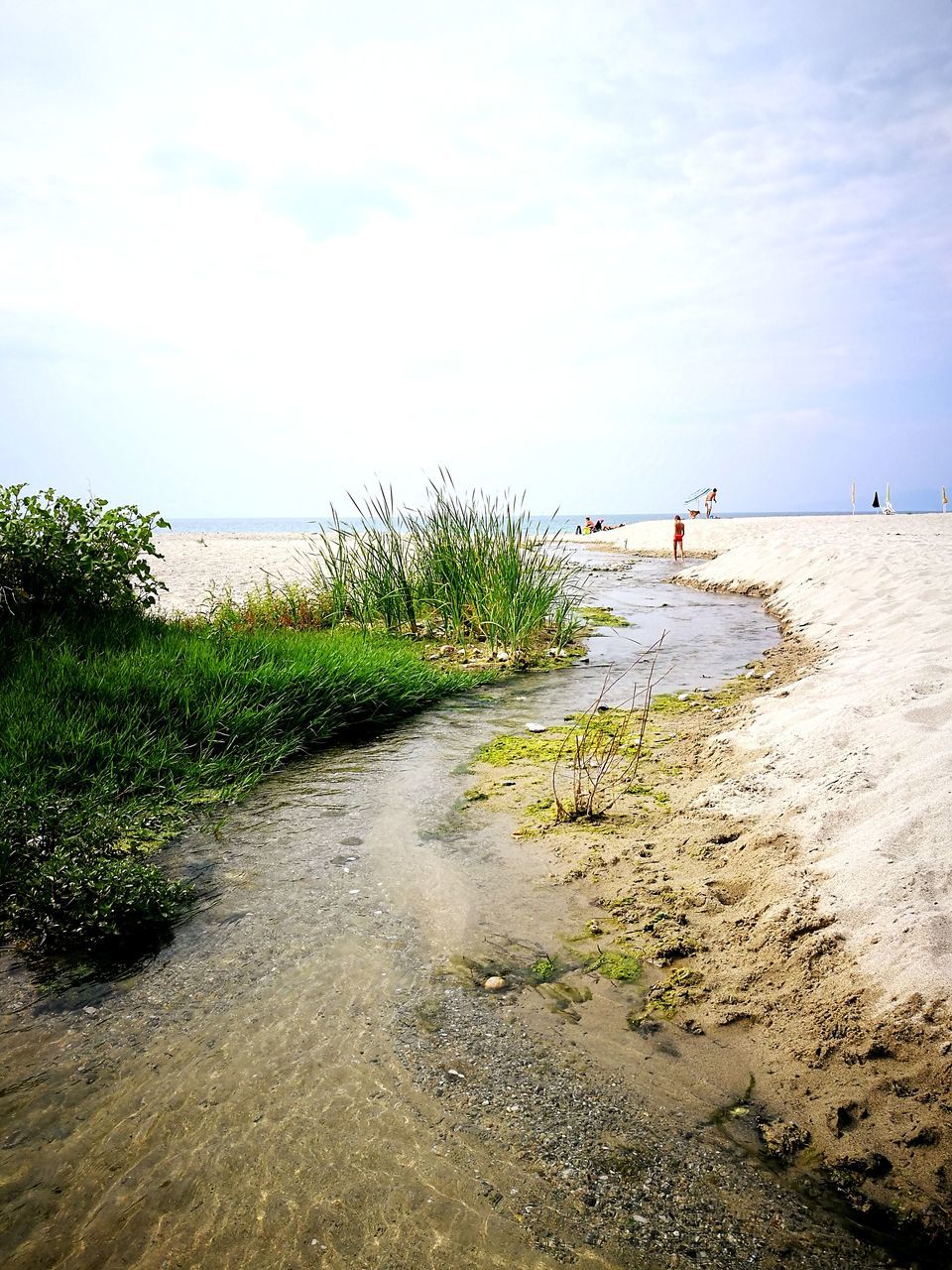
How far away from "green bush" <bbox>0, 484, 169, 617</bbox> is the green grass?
316 millimetres

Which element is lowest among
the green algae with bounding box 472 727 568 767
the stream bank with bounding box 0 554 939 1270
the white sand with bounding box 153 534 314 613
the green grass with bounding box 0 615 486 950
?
the stream bank with bounding box 0 554 939 1270

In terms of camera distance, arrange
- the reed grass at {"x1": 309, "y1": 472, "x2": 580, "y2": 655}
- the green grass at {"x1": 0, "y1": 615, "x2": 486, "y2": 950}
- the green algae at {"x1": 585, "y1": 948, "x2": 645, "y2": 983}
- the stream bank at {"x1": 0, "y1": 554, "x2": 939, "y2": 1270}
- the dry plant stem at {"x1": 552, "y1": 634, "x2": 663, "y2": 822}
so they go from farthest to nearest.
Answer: the reed grass at {"x1": 309, "y1": 472, "x2": 580, "y2": 655} → the dry plant stem at {"x1": 552, "y1": 634, "x2": 663, "y2": 822} → the green grass at {"x1": 0, "y1": 615, "x2": 486, "y2": 950} → the green algae at {"x1": 585, "y1": 948, "x2": 645, "y2": 983} → the stream bank at {"x1": 0, "y1": 554, "x2": 939, "y2": 1270}

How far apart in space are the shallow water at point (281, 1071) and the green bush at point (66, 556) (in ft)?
10.8

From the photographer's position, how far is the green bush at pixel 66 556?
233 inches

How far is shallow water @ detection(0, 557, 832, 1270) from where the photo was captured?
1.66 metres

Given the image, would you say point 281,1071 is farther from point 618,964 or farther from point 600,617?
point 600,617

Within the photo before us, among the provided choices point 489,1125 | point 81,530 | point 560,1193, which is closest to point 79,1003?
point 489,1125

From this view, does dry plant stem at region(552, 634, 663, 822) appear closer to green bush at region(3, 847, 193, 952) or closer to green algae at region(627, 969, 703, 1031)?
green algae at region(627, 969, 703, 1031)

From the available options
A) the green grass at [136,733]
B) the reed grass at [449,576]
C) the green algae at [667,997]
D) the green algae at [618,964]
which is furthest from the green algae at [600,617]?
the green algae at [667,997]

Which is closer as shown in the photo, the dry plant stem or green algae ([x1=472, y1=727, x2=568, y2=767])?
the dry plant stem

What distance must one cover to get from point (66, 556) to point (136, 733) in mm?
2528

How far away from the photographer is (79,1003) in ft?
8.03

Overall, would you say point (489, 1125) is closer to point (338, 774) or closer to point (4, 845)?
point (4, 845)

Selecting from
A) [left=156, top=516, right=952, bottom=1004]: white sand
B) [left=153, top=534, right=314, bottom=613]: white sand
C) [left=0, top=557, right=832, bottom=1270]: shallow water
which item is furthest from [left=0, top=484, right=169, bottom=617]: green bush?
[left=156, top=516, right=952, bottom=1004]: white sand
